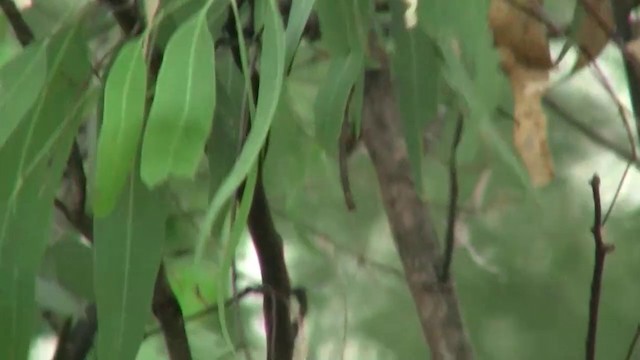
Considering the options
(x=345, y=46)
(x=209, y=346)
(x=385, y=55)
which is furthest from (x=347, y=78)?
(x=209, y=346)

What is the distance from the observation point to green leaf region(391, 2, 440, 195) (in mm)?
467

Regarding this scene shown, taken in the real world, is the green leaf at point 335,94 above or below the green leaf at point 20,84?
below

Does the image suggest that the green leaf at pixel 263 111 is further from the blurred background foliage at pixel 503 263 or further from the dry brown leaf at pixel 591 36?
the blurred background foliage at pixel 503 263

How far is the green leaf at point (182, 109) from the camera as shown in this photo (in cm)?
34

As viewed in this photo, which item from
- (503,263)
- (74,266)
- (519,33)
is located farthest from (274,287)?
(503,263)

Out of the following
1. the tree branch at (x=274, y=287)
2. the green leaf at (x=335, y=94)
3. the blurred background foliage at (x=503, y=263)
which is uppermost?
the green leaf at (x=335, y=94)

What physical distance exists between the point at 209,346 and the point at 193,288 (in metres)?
0.13

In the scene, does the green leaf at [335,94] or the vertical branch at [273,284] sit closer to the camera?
the green leaf at [335,94]

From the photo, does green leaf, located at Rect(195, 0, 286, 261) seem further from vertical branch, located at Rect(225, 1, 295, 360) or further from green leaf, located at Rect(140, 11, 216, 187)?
vertical branch, located at Rect(225, 1, 295, 360)

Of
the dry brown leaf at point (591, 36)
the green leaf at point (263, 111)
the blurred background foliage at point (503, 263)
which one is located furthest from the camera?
the blurred background foliage at point (503, 263)

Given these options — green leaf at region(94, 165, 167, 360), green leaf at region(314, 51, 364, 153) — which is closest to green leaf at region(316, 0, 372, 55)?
green leaf at region(314, 51, 364, 153)

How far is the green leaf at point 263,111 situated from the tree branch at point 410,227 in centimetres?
21

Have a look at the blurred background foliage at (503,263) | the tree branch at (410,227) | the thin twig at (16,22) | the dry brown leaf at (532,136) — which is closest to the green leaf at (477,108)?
the dry brown leaf at (532,136)

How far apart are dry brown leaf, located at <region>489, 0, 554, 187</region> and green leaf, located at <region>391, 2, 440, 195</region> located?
4cm
